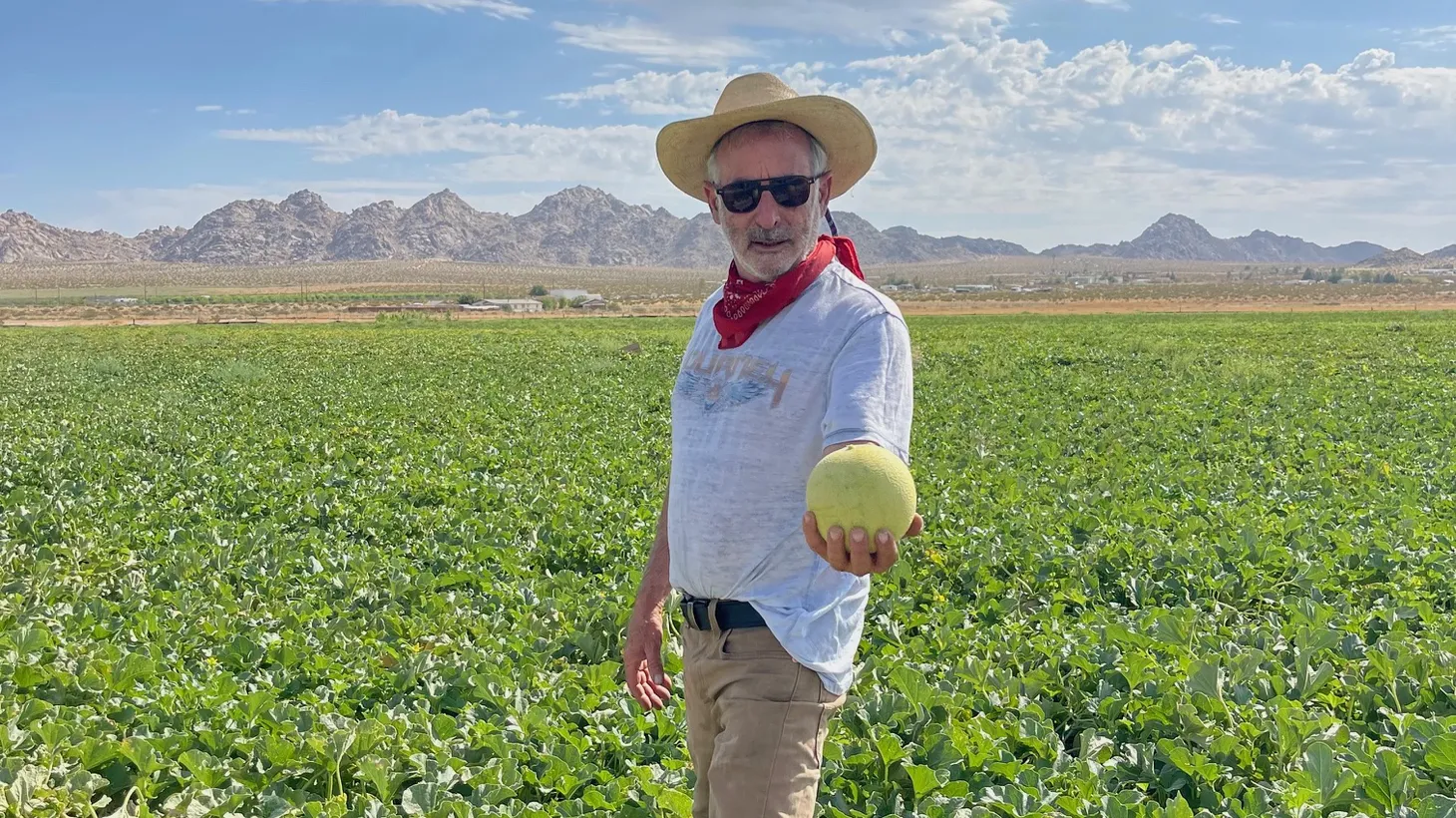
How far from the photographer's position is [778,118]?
8.87 ft

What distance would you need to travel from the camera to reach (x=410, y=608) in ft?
21.5

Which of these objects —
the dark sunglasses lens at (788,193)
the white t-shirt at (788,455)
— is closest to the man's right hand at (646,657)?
the white t-shirt at (788,455)

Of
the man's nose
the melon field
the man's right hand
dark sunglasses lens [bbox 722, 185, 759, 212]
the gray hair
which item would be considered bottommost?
the melon field

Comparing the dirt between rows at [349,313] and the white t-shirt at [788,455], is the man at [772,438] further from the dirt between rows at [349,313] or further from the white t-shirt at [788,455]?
the dirt between rows at [349,313]

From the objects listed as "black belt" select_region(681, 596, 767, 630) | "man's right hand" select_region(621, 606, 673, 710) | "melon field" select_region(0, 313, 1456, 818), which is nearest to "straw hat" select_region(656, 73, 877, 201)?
"black belt" select_region(681, 596, 767, 630)

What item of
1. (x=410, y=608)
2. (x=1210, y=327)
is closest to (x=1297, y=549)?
(x=410, y=608)

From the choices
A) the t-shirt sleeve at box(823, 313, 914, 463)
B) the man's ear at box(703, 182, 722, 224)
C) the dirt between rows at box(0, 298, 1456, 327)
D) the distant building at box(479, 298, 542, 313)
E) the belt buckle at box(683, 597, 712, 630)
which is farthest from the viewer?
the distant building at box(479, 298, 542, 313)

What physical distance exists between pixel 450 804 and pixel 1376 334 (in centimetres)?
3751

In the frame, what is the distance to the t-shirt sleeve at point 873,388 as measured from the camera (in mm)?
2234

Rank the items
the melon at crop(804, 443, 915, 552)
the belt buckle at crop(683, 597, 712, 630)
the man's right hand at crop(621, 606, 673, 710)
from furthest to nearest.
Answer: the man's right hand at crop(621, 606, 673, 710) → the belt buckle at crop(683, 597, 712, 630) → the melon at crop(804, 443, 915, 552)

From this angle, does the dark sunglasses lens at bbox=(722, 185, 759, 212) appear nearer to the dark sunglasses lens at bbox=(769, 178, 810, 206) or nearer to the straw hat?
the dark sunglasses lens at bbox=(769, 178, 810, 206)

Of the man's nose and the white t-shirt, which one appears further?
the man's nose

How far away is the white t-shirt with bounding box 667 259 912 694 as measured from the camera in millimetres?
2420

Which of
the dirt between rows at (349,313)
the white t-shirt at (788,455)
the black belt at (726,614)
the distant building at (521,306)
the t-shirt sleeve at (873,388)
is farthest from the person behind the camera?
the distant building at (521,306)
